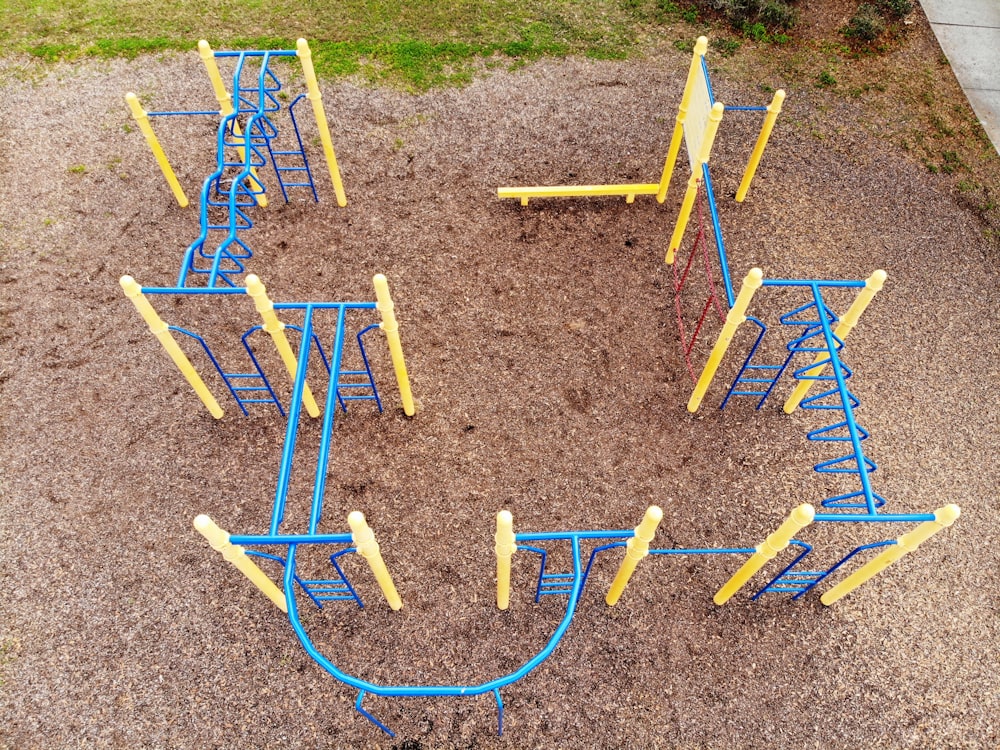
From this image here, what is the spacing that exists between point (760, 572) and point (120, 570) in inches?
188

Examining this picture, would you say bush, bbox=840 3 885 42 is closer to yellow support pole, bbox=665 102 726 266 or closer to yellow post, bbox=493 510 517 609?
yellow support pole, bbox=665 102 726 266

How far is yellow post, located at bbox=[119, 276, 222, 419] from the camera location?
4.30 metres

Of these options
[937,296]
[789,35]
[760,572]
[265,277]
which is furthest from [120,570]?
[789,35]

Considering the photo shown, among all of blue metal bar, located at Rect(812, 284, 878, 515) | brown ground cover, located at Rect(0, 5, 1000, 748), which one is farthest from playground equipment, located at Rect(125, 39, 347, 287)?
blue metal bar, located at Rect(812, 284, 878, 515)

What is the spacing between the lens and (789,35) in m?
9.05

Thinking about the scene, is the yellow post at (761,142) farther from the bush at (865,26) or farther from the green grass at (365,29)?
the bush at (865,26)

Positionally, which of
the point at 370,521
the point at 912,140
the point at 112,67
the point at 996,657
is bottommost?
the point at 996,657

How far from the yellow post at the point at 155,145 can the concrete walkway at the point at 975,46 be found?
9494mm

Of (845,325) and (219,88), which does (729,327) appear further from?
(219,88)

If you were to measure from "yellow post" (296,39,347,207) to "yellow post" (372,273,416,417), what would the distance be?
231 cm

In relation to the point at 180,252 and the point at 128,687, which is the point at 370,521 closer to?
the point at 128,687

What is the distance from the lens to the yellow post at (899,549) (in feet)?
11.7

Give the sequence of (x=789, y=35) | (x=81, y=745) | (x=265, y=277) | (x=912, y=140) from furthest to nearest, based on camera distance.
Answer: (x=789, y=35), (x=912, y=140), (x=265, y=277), (x=81, y=745)

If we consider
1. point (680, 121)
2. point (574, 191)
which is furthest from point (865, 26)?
point (574, 191)
